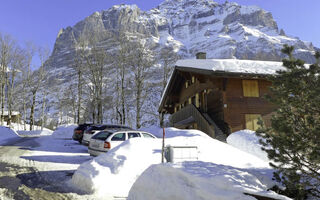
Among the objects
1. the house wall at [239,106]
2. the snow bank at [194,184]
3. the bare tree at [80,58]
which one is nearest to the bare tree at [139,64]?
the bare tree at [80,58]

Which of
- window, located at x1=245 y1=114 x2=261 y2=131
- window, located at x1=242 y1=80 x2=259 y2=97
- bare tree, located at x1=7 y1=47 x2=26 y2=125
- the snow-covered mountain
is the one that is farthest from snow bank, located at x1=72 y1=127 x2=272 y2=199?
the snow-covered mountain

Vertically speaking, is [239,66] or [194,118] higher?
[239,66]

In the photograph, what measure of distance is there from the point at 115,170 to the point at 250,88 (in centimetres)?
1271

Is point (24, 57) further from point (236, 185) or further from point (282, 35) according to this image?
point (282, 35)

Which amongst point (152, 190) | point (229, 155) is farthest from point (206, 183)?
point (229, 155)

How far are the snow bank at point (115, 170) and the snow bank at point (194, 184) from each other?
1442 millimetres

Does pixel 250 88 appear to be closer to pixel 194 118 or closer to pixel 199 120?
pixel 199 120

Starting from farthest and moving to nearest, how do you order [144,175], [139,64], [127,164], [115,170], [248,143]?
[139,64], [248,143], [127,164], [115,170], [144,175]

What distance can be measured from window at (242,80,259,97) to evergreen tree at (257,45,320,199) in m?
12.7

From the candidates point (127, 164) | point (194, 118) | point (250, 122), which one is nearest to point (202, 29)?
point (194, 118)

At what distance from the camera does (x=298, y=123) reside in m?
3.84

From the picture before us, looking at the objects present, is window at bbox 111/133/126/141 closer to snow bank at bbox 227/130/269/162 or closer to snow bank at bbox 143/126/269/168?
snow bank at bbox 143/126/269/168

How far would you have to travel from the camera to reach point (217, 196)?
3.46 metres

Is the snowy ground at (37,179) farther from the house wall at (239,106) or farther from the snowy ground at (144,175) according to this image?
the house wall at (239,106)
